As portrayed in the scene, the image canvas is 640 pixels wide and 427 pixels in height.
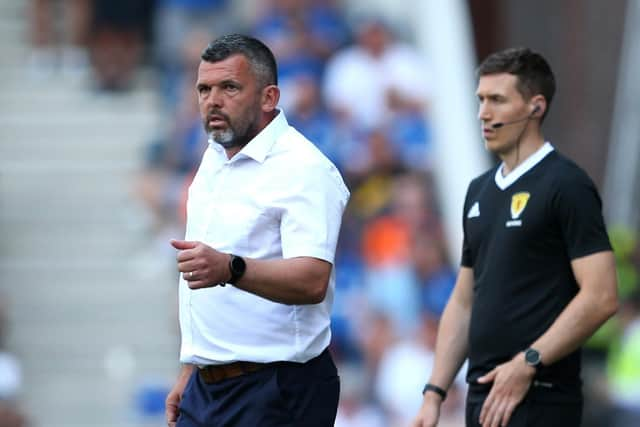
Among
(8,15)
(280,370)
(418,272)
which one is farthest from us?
(8,15)

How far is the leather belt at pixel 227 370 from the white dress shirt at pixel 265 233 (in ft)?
0.14

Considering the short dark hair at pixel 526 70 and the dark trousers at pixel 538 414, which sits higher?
the short dark hair at pixel 526 70

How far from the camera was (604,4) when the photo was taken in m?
13.6

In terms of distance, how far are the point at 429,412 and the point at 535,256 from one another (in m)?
0.70

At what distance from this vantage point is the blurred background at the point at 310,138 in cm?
1118

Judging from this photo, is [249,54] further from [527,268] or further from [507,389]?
[507,389]

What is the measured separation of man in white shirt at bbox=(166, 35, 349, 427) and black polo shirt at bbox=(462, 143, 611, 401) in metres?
0.59

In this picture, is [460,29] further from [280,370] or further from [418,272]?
[280,370]

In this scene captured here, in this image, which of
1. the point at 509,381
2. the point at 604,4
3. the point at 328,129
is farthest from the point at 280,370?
the point at 604,4

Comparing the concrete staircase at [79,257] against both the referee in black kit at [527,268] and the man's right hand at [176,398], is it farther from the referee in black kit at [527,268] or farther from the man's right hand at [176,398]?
the referee in black kit at [527,268]

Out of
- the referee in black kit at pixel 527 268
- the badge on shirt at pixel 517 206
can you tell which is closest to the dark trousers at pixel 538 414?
the referee in black kit at pixel 527 268

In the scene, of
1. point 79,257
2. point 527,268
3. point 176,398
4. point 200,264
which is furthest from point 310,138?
point 200,264

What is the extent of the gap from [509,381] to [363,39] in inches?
321

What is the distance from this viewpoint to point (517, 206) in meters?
5.25
